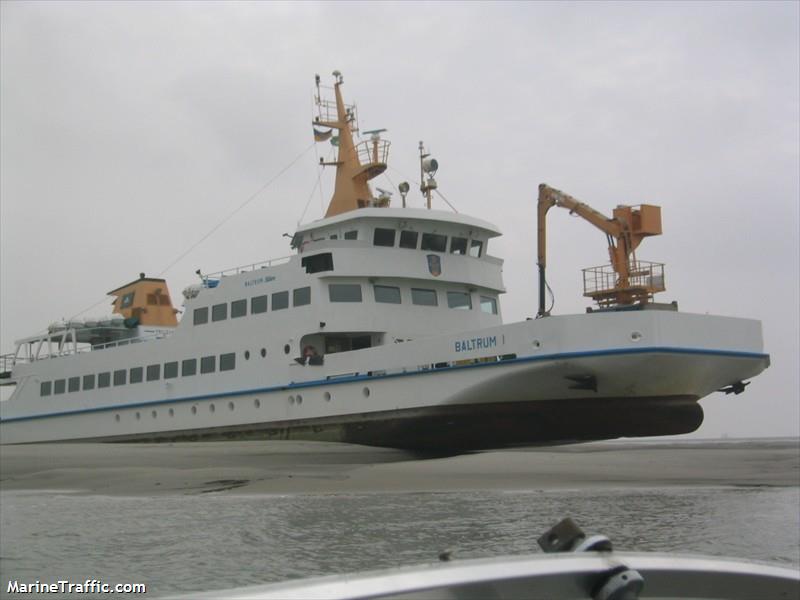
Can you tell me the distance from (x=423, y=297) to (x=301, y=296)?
2934 mm

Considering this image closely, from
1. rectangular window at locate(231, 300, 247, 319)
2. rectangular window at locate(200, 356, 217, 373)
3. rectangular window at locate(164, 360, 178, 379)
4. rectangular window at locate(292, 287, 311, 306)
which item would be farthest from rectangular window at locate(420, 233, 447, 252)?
→ rectangular window at locate(164, 360, 178, 379)

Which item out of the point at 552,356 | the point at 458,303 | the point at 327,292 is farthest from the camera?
the point at 458,303

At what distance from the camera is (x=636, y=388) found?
1545 centimetres

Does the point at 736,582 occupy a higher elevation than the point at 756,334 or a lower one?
lower

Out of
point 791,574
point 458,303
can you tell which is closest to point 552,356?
point 458,303

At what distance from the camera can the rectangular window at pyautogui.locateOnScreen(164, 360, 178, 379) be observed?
73.9 ft

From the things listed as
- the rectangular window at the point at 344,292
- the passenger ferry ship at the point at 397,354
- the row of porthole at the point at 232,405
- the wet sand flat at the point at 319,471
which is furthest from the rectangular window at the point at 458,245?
the wet sand flat at the point at 319,471

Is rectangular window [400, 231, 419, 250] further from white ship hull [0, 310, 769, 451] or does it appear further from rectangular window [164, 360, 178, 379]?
rectangular window [164, 360, 178, 379]

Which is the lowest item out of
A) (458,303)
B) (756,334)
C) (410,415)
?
(410,415)

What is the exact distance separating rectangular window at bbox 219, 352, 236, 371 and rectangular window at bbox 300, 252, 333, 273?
10.5 ft

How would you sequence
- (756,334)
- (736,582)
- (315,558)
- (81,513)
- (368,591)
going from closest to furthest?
(368,591) → (736,582) → (315,558) → (81,513) → (756,334)

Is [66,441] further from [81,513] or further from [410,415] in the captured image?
[81,513]

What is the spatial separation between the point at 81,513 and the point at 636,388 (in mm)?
10472

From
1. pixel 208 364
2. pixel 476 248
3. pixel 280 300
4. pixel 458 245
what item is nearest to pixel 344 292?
pixel 280 300
